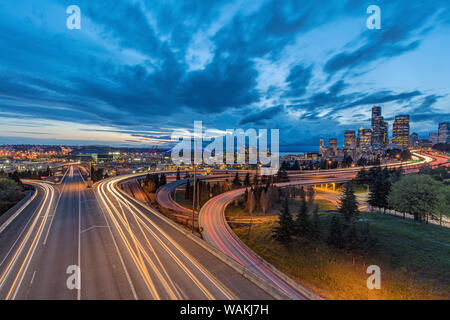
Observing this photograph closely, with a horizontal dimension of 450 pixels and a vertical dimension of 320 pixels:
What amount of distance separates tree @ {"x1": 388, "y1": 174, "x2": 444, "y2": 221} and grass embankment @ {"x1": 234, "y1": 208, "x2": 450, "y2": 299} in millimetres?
3807

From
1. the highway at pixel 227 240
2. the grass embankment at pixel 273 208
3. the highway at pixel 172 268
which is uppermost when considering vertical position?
the highway at pixel 172 268

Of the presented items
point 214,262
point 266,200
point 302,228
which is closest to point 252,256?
point 214,262

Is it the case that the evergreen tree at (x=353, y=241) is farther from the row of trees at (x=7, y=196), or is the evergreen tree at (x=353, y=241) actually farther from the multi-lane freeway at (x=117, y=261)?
the row of trees at (x=7, y=196)

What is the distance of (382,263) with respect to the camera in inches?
800

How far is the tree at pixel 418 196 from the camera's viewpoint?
31.9 meters

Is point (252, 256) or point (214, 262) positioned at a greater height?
point (214, 262)

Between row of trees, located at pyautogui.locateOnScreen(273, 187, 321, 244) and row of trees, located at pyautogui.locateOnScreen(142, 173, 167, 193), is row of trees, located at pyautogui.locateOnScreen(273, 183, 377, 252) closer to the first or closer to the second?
row of trees, located at pyautogui.locateOnScreen(273, 187, 321, 244)

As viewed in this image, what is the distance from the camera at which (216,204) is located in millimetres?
45219

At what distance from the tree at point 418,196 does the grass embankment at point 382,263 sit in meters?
3.81

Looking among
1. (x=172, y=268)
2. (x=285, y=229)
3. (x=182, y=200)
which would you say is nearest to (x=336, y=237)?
(x=285, y=229)

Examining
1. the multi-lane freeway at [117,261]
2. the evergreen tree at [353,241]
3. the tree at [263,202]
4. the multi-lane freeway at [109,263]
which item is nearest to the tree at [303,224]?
the evergreen tree at [353,241]

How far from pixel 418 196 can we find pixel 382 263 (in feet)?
70.1
